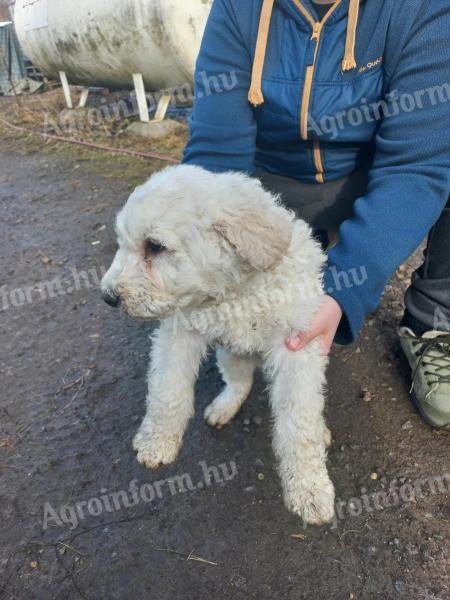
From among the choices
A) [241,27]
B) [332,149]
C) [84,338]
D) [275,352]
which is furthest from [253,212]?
[84,338]

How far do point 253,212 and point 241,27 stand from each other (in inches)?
45.1

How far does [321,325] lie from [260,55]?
1.33 meters

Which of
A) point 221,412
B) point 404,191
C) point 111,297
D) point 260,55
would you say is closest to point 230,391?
point 221,412

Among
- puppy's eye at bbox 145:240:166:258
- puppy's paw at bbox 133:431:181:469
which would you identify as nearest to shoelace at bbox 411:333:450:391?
puppy's paw at bbox 133:431:181:469

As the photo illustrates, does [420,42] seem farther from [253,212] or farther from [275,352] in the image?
[275,352]

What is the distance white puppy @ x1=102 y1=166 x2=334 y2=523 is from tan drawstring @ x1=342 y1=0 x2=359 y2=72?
0.71 m

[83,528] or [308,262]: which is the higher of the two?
[308,262]

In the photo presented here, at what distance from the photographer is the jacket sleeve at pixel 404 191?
7.04 ft

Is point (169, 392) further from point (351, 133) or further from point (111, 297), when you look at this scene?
point (351, 133)

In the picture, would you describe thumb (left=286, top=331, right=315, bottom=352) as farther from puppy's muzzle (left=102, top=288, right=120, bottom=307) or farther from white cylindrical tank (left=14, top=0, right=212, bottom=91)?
white cylindrical tank (left=14, top=0, right=212, bottom=91)

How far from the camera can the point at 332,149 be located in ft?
8.50

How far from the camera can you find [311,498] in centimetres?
216

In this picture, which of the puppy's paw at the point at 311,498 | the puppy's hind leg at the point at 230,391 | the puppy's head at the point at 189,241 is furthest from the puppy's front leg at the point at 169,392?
the puppy's paw at the point at 311,498

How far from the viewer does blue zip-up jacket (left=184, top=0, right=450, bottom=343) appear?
2152 mm
